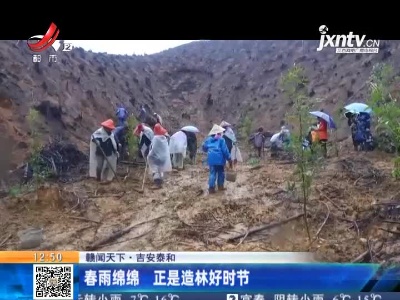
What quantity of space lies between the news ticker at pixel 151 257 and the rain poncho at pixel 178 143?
1.91 feet

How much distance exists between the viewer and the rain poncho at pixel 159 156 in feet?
12.5

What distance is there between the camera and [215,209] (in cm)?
376

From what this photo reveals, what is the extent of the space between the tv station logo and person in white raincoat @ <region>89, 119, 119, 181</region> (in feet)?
1.56

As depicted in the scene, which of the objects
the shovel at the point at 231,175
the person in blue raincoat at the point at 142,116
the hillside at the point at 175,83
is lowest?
the shovel at the point at 231,175

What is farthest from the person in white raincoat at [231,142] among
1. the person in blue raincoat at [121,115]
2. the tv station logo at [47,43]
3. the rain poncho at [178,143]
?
the tv station logo at [47,43]

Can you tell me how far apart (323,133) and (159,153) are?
95 cm

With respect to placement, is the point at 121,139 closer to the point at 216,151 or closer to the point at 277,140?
the point at 216,151

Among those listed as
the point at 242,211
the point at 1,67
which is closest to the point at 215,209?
the point at 242,211

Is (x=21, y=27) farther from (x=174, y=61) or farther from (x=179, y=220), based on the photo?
(x=179, y=220)

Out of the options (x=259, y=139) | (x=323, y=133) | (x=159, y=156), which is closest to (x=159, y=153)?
(x=159, y=156)

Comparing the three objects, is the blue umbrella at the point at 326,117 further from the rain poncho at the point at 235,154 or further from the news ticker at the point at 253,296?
the news ticker at the point at 253,296

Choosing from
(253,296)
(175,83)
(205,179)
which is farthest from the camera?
(175,83)

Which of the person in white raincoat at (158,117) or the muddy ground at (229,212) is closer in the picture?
the muddy ground at (229,212)

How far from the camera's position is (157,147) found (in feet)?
12.5
